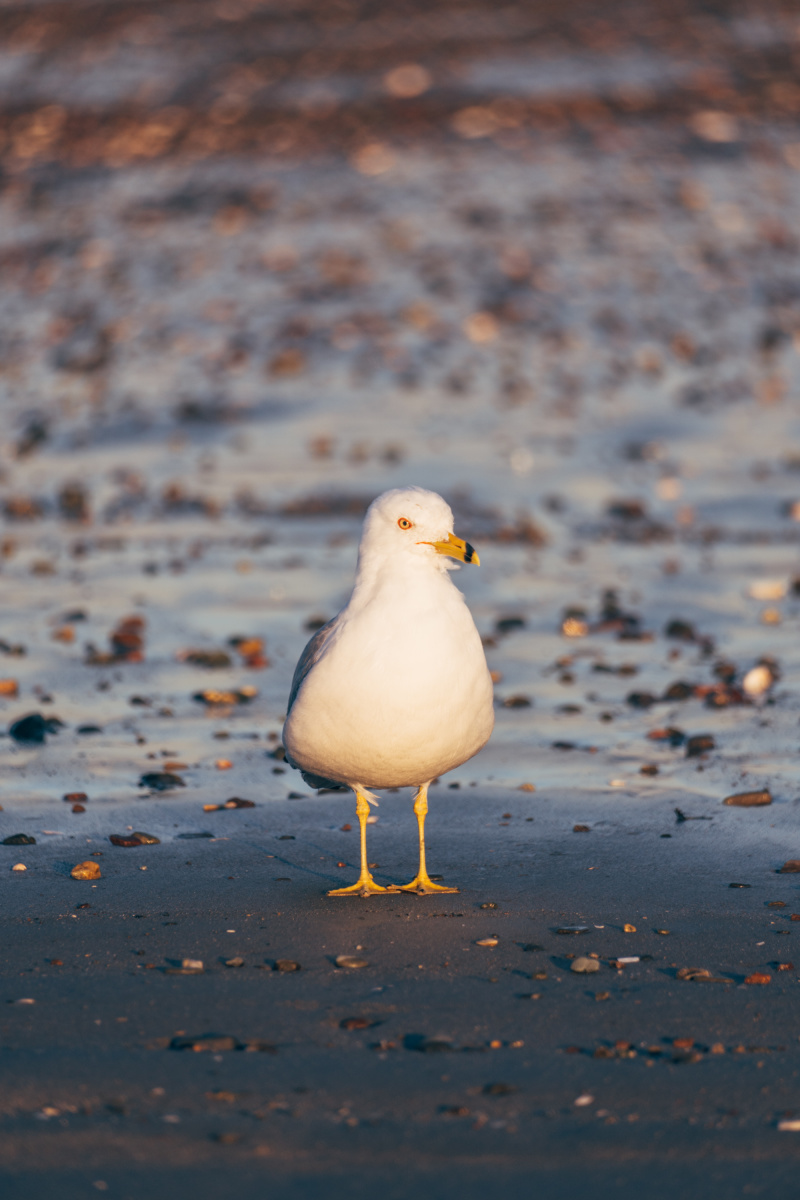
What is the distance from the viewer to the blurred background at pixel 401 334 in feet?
41.6

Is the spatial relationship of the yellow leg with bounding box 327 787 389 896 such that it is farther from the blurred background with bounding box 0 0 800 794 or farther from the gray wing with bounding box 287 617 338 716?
the blurred background with bounding box 0 0 800 794

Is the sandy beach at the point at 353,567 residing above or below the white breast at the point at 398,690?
below

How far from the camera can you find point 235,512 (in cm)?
1686

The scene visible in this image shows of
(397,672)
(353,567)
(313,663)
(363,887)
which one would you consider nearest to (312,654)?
(313,663)

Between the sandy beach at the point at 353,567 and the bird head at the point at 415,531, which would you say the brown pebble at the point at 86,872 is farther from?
the bird head at the point at 415,531

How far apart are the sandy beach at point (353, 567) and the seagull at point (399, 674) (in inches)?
27.6

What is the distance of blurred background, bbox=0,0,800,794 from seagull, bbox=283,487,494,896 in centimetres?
224

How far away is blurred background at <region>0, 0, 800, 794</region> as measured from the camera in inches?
499

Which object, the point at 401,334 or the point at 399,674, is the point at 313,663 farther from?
the point at 401,334

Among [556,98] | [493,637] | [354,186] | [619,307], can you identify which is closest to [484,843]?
[493,637]

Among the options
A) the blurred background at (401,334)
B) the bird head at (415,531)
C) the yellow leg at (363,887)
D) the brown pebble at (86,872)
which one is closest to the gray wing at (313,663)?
the yellow leg at (363,887)

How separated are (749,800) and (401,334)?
54.1 ft

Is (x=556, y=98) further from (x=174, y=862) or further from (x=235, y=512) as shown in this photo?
(x=174, y=862)

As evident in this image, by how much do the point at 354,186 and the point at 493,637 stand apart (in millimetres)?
19165
